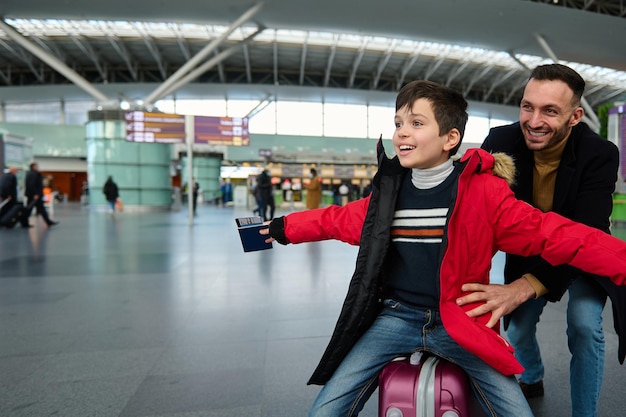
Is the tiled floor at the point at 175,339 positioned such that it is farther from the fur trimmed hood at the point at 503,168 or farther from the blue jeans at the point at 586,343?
the fur trimmed hood at the point at 503,168

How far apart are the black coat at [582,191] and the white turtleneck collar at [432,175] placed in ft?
1.68

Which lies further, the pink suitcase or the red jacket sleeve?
the red jacket sleeve

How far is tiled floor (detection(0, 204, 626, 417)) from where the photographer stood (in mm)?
2117

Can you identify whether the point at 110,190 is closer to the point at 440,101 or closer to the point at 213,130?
the point at 213,130

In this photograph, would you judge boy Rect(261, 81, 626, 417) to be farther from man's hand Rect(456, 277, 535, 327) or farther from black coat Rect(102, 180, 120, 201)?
black coat Rect(102, 180, 120, 201)

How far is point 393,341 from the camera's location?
143 cm

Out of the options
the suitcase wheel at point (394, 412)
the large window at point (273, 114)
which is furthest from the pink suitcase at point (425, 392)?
the large window at point (273, 114)

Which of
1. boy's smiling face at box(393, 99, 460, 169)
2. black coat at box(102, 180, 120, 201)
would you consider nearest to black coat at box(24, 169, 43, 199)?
black coat at box(102, 180, 120, 201)

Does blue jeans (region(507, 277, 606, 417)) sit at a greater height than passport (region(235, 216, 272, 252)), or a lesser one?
lesser

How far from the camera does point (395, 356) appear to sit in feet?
4.72

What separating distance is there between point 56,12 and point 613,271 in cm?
2412

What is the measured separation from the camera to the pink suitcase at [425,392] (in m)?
1.22

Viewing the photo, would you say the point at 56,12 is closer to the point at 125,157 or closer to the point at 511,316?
the point at 125,157

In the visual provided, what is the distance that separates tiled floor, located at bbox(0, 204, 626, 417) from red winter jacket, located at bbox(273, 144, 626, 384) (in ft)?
3.00
